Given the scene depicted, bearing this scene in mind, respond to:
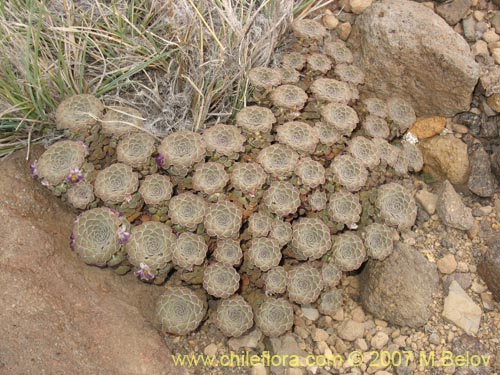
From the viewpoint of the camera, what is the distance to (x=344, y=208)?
2635 mm

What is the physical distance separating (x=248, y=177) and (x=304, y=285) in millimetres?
568

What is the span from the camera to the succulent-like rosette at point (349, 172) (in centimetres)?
266

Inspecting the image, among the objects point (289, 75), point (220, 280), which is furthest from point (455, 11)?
point (220, 280)

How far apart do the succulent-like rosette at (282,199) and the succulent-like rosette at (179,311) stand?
55 centimetres

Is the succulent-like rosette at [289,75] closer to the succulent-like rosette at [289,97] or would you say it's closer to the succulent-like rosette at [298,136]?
the succulent-like rosette at [289,97]

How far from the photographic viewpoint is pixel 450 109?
311 cm

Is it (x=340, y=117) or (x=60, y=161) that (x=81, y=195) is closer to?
(x=60, y=161)

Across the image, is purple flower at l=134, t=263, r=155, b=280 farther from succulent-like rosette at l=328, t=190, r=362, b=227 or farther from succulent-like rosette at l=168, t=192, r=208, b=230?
succulent-like rosette at l=328, t=190, r=362, b=227

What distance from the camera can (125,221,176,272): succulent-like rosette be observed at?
8.11 feet

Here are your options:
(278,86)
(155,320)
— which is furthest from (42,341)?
(278,86)

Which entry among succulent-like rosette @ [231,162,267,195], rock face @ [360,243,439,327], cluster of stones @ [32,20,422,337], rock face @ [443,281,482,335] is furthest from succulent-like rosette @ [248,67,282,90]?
rock face @ [443,281,482,335]

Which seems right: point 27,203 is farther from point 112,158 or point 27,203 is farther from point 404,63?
point 404,63

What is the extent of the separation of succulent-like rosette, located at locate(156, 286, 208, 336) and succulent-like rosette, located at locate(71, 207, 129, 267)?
0.32 metres

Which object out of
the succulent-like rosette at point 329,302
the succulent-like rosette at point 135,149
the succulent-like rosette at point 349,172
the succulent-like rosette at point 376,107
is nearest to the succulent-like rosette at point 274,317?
the succulent-like rosette at point 329,302
